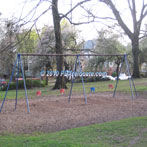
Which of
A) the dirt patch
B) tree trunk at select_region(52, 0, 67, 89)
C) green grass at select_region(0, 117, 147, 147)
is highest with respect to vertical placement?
tree trunk at select_region(52, 0, 67, 89)

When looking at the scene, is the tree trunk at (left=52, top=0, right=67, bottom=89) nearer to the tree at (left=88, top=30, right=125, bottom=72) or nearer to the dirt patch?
the tree at (left=88, top=30, right=125, bottom=72)

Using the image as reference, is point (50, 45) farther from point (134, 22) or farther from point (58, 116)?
point (58, 116)

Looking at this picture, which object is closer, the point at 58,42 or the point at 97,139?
the point at 97,139

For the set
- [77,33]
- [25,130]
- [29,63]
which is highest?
[77,33]

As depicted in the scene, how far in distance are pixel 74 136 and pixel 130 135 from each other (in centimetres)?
132

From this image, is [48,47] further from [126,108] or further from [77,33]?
Answer: [126,108]

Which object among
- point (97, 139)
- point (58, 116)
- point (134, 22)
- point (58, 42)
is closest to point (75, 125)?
point (58, 116)

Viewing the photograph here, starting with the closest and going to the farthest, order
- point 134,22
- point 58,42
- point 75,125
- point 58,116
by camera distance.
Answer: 1. point 75,125
2. point 58,116
3. point 58,42
4. point 134,22

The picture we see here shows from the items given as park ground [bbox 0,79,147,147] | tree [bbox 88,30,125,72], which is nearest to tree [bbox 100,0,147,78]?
tree [bbox 88,30,125,72]

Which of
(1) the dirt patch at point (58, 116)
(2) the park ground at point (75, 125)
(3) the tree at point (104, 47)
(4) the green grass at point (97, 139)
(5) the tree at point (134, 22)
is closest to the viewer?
(4) the green grass at point (97, 139)

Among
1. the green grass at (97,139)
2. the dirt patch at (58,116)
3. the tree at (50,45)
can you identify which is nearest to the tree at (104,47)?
the tree at (50,45)

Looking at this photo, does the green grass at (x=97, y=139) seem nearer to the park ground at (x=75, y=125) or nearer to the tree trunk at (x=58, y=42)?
the park ground at (x=75, y=125)

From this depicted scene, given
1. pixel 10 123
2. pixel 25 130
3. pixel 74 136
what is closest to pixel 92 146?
pixel 74 136

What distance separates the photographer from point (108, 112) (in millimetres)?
9258
